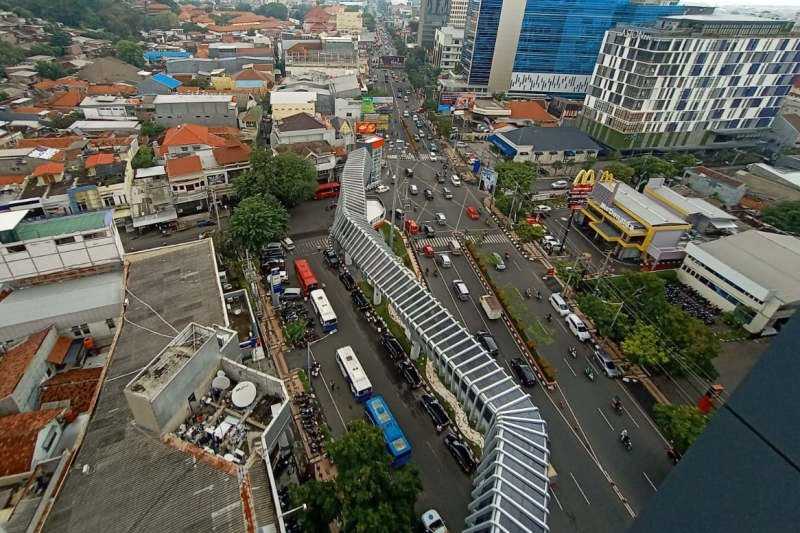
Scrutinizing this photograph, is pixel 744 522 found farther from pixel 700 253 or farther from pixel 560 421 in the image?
pixel 700 253

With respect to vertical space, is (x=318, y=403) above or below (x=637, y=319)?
below

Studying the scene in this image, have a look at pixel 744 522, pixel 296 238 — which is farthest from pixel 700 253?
pixel 744 522

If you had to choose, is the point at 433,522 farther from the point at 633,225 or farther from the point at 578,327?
the point at 633,225

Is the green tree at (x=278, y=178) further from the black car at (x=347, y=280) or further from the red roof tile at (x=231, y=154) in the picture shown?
the black car at (x=347, y=280)

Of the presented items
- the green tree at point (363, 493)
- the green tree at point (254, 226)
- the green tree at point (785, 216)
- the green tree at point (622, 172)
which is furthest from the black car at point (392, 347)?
the green tree at point (785, 216)

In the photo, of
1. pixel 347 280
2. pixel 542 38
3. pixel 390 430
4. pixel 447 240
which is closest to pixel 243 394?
pixel 390 430
